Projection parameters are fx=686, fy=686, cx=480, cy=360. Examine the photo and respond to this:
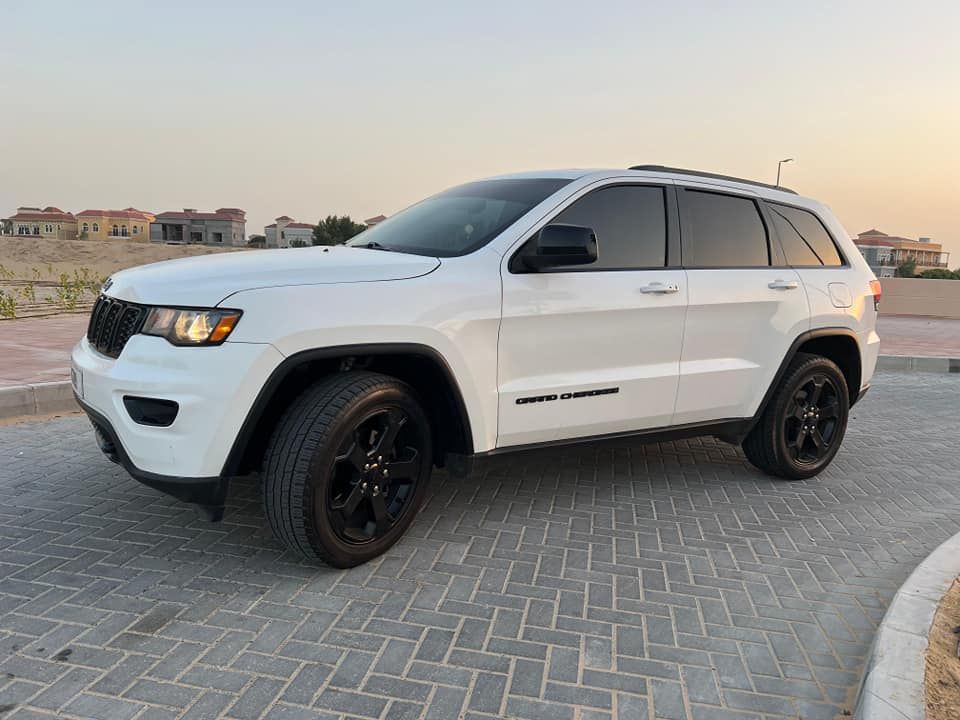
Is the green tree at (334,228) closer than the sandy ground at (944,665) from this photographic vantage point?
No

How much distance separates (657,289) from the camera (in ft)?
12.8

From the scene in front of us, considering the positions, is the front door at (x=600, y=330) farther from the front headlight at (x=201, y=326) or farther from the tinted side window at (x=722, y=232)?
the front headlight at (x=201, y=326)

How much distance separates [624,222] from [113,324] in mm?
2706

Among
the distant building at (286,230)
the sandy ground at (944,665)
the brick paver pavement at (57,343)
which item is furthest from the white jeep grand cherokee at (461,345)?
the distant building at (286,230)

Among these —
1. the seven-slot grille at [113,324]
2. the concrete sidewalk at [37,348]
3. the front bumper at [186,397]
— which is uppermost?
the seven-slot grille at [113,324]

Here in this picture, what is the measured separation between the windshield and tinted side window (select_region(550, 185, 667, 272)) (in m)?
0.20

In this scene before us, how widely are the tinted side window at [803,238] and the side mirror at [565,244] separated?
2000mm

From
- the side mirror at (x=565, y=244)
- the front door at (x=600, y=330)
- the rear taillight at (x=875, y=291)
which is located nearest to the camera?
the side mirror at (x=565, y=244)

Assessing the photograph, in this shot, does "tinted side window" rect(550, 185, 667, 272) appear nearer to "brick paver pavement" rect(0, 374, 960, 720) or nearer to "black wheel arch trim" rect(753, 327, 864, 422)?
"brick paver pavement" rect(0, 374, 960, 720)

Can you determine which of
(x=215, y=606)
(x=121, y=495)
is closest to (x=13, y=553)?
(x=121, y=495)

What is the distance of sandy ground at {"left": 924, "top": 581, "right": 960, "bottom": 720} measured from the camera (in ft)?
7.27

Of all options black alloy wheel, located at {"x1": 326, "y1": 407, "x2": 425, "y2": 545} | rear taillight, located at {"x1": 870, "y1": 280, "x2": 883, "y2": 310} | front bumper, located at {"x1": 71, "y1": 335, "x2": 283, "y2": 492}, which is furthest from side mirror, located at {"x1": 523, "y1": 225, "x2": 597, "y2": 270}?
rear taillight, located at {"x1": 870, "y1": 280, "x2": 883, "y2": 310}

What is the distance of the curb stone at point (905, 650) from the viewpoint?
2.17 metres

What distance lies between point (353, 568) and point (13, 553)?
1.64m
